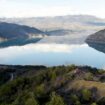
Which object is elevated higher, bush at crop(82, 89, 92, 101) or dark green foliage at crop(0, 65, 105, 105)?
bush at crop(82, 89, 92, 101)

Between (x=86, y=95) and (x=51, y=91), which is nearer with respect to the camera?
(x=86, y=95)

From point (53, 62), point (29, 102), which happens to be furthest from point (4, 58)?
point (29, 102)

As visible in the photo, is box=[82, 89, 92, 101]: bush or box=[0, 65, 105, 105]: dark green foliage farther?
box=[82, 89, 92, 101]: bush

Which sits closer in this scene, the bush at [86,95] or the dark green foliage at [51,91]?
the dark green foliage at [51,91]

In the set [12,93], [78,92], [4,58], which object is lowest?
[4,58]

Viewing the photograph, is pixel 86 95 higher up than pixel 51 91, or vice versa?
pixel 86 95

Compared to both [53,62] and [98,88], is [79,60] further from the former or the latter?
[98,88]

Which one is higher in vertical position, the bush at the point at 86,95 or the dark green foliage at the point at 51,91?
Answer: the bush at the point at 86,95

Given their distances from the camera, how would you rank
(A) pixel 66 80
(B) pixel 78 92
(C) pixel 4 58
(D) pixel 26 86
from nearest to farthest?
(B) pixel 78 92 → (A) pixel 66 80 → (D) pixel 26 86 → (C) pixel 4 58

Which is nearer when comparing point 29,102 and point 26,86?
point 29,102

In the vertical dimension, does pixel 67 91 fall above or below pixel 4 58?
above

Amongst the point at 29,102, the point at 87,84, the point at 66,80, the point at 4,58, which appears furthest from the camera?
the point at 4,58
